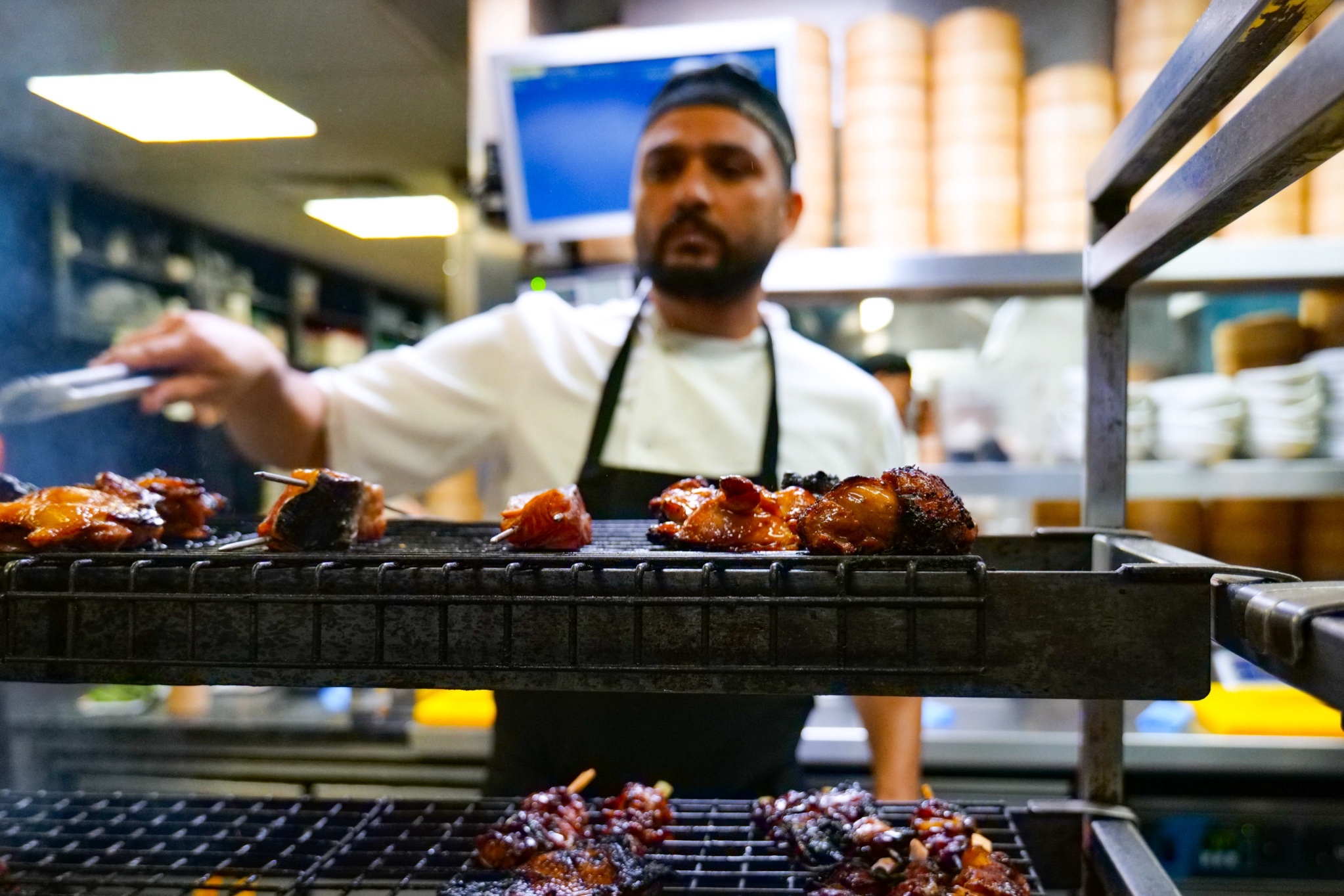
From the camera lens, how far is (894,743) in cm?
237

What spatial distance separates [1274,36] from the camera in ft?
2.79

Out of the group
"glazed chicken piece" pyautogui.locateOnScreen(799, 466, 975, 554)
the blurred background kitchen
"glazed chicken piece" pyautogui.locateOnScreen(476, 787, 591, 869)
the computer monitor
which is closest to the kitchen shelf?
the blurred background kitchen

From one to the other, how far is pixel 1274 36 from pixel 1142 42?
268 cm

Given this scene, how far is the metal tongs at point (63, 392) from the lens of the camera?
177 cm

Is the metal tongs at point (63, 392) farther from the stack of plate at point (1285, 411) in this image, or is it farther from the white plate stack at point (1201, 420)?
the stack of plate at point (1285, 411)

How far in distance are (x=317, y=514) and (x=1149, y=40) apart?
10.3 feet

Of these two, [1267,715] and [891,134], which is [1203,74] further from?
[1267,715]

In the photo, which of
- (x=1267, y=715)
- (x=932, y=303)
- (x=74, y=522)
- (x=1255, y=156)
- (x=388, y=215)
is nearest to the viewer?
(x=1255, y=156)

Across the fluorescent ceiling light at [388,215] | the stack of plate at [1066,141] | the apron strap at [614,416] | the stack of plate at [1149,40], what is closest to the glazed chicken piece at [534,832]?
the apron strap at [614,416]

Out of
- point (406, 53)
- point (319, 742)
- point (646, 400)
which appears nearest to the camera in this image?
point (646, 400)

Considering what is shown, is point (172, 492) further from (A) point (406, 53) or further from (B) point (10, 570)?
(A) point (406, 53)

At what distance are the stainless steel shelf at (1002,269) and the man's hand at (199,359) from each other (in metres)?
1.64

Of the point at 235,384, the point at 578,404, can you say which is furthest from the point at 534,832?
the point at 578,404

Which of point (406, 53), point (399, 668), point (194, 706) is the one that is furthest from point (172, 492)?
point (406, 53)
